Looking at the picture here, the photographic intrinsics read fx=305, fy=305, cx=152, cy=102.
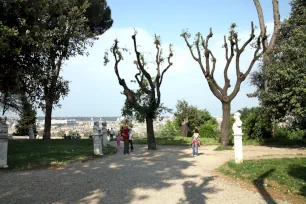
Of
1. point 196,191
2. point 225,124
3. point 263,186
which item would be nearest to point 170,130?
point 225,124

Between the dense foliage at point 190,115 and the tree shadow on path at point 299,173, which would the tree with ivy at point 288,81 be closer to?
the tree shadow on path at point 299,173

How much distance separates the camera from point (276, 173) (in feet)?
30.0

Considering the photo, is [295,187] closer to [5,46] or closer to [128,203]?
[128,203]

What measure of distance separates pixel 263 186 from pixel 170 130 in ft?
98.6

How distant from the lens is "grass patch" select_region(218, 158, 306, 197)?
25.7 ft

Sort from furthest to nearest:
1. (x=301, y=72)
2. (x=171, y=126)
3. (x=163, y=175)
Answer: (x=171, y=126), (x=301, y=72), (x=163, y=175)

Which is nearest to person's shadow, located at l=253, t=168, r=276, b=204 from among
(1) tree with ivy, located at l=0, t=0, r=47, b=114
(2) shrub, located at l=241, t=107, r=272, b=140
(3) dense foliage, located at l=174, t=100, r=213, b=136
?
(1) tree with ivy, located at l=0, t=0, r=47, b=114

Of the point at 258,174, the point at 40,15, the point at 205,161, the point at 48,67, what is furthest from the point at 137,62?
the point at 258,174

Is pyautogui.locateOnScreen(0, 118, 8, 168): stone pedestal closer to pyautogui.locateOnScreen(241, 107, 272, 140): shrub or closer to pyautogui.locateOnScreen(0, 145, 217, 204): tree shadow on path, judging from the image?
pyautogui.locateOnScreen(0, 145, 217, 204): tree shadow on path

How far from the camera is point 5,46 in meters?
10.9

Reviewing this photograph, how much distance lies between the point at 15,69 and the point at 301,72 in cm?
1449

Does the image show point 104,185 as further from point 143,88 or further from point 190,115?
point 190,115

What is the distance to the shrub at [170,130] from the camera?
37438 mm

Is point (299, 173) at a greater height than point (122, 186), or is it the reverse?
point (299, 173)
